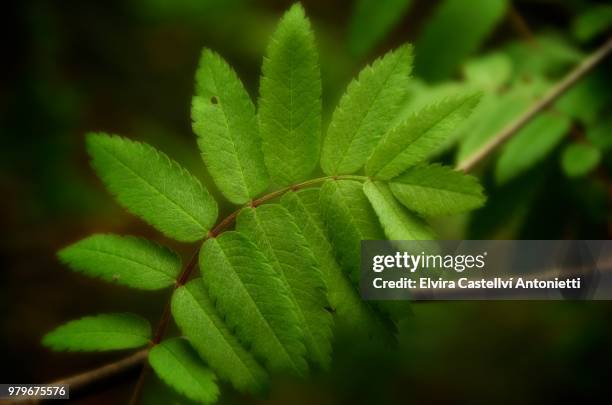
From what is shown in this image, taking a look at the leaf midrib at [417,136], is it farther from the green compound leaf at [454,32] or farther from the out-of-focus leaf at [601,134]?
the green compound leaf at [454,32]

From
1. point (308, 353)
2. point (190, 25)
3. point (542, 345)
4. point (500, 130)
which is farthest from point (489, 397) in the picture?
point (190, 25)

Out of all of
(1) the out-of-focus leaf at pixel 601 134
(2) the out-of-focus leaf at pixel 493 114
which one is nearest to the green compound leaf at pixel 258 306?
(2) the out-of-focus leaf at pixel 493 114

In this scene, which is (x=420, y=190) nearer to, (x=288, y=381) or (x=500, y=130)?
(x=500, y=130)

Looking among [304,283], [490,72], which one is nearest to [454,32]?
[490,72]

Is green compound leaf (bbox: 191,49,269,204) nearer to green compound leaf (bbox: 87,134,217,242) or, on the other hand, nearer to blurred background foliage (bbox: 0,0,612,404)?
green compound leaf (bbox: 87,134,217,242)

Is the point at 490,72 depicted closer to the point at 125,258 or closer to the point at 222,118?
the point at 222,118

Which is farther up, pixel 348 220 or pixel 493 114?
pixel 493 114
